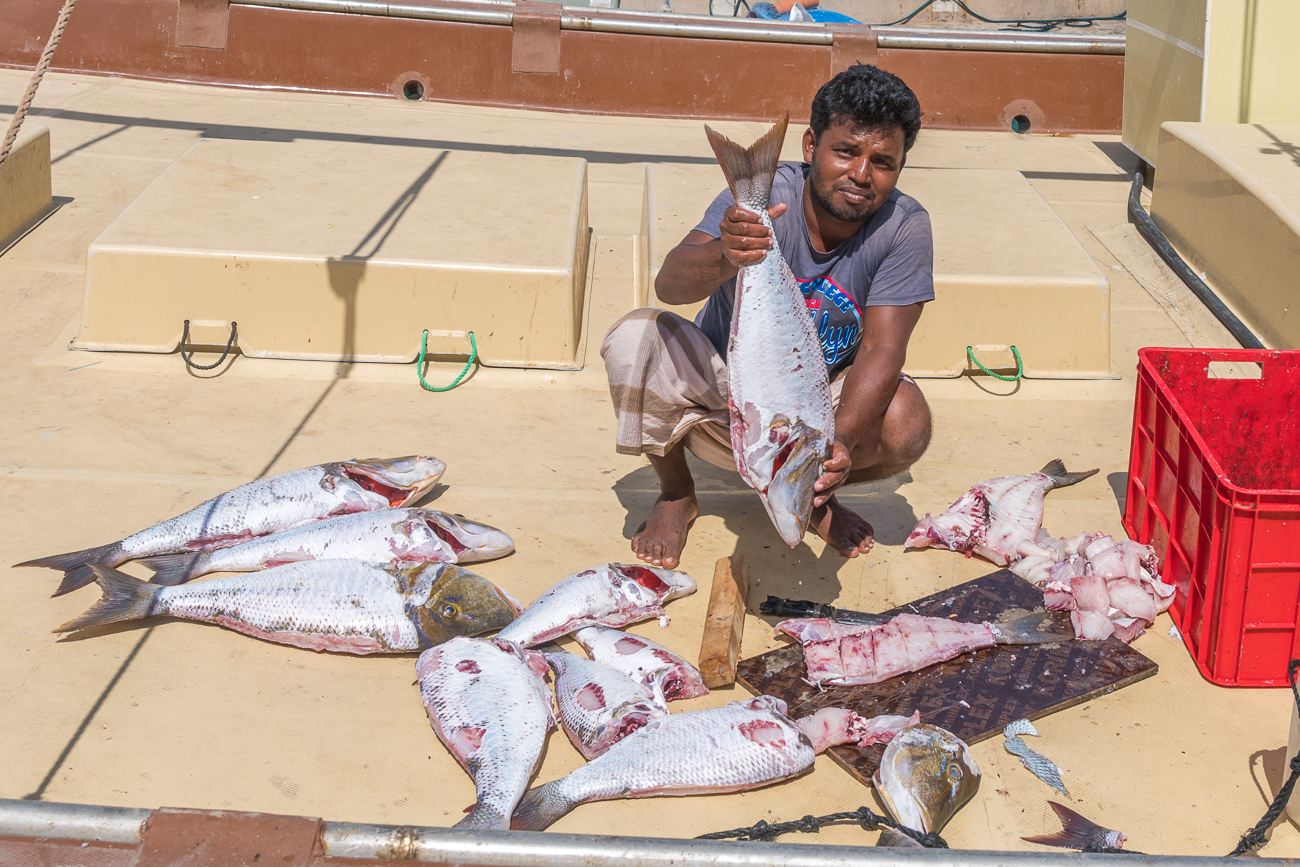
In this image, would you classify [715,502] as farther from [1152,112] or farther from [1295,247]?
[1152,112]

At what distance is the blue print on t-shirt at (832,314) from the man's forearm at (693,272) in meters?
0.35

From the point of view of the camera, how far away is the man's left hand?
9.06 ft

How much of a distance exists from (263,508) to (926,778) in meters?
2.09

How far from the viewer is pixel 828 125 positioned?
3.03 meters

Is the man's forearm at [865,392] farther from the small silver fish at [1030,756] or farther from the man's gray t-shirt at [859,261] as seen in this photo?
the small silver fish at [1030,756]

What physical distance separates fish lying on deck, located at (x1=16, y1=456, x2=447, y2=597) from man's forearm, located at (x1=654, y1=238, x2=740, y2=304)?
1.06 metres

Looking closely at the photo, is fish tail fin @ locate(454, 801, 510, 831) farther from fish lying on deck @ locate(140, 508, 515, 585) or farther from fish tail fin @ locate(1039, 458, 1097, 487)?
fish tail fin @ locate(1039, 458, 1097, 487)

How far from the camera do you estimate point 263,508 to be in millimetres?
3367

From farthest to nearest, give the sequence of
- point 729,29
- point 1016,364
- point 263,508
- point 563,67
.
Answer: point 563,67
point 729,29
point 1016,364
point 263,508

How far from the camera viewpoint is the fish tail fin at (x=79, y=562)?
3035 mm

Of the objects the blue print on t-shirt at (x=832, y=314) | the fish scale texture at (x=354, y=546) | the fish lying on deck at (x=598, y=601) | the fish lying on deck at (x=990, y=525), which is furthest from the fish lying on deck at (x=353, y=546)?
the fish lying on deck at (x=990, y=525)

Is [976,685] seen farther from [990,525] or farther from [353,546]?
[353,546]

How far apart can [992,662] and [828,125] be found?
1.51m

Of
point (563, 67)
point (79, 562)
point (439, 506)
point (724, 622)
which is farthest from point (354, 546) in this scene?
point (563, 67)
